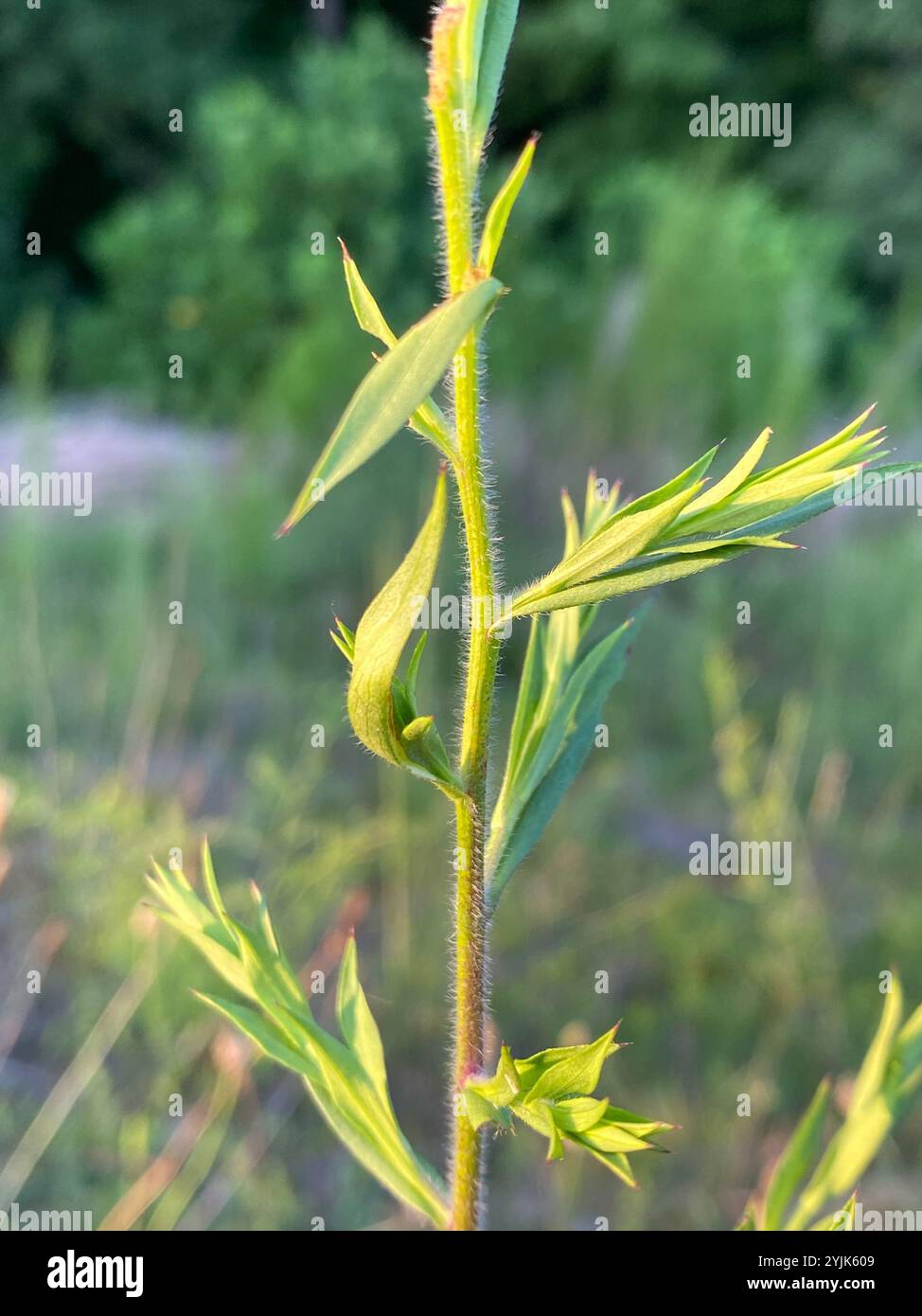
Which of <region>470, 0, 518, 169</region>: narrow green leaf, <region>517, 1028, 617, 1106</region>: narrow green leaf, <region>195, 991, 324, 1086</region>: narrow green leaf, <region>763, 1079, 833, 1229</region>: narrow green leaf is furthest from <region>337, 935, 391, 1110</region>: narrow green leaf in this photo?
<region>470, 0, 518, 169</region>: narrow green leaf

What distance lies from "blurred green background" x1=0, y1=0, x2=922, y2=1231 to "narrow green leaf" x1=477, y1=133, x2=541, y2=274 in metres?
0.72

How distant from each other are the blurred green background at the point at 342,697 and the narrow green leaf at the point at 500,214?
28.4 inches

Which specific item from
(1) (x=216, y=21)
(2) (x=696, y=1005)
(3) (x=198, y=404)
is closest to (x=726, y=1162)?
(2) (x=696, y=1005)

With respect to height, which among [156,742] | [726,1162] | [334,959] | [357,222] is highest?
[357,222]

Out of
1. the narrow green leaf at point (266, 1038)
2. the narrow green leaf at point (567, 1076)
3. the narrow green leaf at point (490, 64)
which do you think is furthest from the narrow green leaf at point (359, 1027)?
the narrow green leaf at point (490, 64)

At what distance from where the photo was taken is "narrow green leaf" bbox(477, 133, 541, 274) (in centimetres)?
39

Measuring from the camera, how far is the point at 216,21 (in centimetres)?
891

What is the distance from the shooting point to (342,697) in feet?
9.07

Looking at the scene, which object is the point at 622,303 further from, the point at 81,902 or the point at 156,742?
the point at 81,902

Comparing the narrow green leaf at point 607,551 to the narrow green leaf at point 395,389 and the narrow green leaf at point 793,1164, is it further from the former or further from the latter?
the narrow green leaf at point 793,1164

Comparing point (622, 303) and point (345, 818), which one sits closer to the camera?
point (345, 818)

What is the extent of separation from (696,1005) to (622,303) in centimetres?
334

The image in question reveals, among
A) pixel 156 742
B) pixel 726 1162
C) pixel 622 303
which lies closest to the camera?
pixel 726 1162

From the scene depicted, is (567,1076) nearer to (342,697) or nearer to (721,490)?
(721,490)
